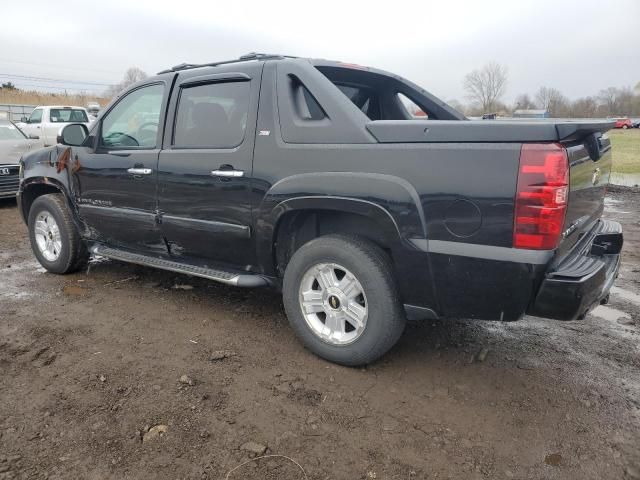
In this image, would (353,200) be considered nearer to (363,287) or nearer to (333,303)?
(363,287)

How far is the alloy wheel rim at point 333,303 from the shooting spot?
312 centimetres

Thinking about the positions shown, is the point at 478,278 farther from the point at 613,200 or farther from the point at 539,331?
the point at 613,200

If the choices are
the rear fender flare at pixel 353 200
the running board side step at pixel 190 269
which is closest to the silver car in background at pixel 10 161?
the running board side step at pixel 190 269

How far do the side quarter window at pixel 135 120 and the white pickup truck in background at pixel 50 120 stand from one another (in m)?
13.4

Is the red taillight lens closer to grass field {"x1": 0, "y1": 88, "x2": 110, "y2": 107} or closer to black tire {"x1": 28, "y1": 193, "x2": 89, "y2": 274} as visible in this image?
black tire {"x1": 28, "y1": 193, "x2": 89, "y2": 274}

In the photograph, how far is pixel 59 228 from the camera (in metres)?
4.96

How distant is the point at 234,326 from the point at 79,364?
43.0 inches

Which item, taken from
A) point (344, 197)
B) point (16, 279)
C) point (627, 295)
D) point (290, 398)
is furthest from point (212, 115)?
point (627, 295)

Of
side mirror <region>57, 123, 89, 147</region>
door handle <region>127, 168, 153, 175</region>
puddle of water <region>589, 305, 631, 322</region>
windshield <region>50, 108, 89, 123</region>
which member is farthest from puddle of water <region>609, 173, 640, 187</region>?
windshield <region>50, 108, 89, 123</region>

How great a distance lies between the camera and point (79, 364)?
3244mm

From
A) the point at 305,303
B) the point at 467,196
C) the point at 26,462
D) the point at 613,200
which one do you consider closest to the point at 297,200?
the point at 305,303

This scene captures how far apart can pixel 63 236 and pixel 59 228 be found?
0.09 meters

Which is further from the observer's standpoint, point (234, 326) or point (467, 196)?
point (234, 326)

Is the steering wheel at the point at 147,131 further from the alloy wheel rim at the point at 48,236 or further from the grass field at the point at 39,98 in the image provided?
the grass field at the point at 39,98
